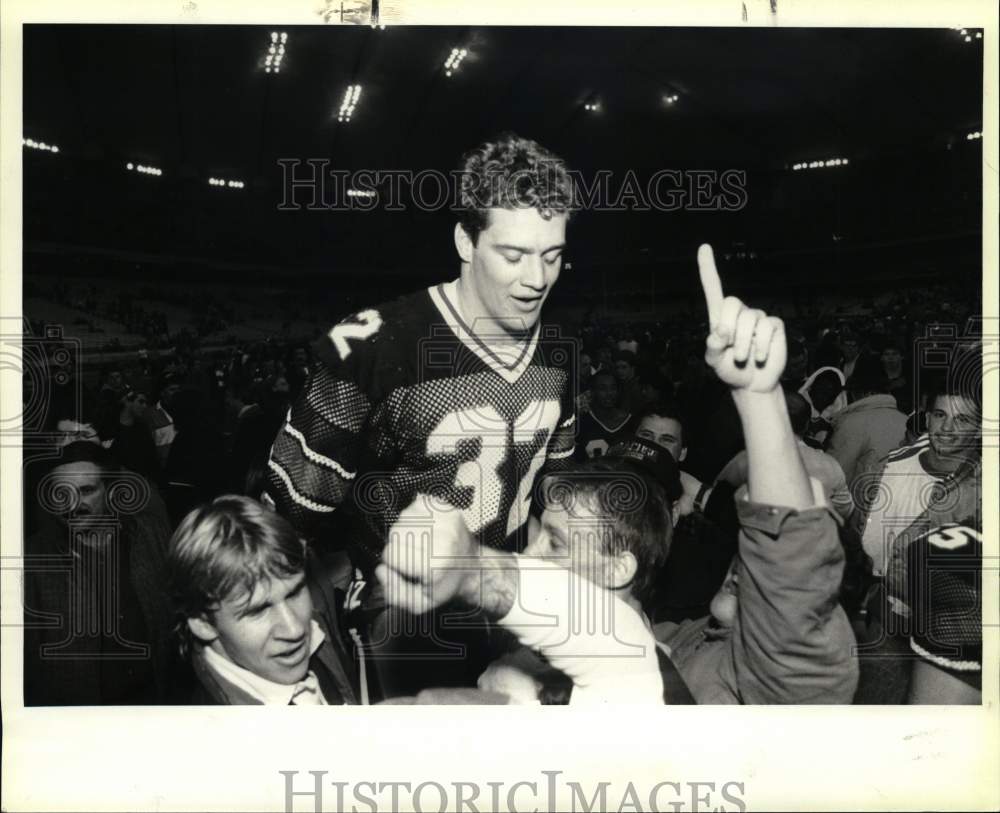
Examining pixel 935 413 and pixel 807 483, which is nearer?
pixel 807 483

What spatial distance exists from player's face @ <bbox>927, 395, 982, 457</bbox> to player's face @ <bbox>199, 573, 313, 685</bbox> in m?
1.81

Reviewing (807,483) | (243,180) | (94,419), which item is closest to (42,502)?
(94,419)

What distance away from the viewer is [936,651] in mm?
3350

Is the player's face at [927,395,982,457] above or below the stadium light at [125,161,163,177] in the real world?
below

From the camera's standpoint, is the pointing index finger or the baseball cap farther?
the baseball cap

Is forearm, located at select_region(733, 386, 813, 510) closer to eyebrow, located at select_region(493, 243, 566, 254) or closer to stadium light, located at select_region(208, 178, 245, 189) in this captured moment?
eyebrow, located at select_region(493, 243, 566, 254)

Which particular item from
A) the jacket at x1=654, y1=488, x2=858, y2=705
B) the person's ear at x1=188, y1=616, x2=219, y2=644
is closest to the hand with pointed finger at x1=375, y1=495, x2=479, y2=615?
the person's ear at x1=188, y1=616, x2=219, y2=644

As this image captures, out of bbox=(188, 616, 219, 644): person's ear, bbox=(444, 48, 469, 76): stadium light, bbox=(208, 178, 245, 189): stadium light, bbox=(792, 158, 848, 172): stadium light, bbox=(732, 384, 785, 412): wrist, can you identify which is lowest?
bbox=(188, 616, 219, 644): person's ear

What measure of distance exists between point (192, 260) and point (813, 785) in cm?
224

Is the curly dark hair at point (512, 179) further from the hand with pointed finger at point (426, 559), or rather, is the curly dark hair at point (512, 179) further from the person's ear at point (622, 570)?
the person's ear at point (622, 570)

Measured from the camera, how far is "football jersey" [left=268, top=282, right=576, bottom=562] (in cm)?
319

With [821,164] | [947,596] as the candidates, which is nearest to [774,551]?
[947,596]

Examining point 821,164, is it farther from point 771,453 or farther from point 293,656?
point 293,656

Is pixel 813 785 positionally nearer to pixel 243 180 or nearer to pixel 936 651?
pixel 936 651
